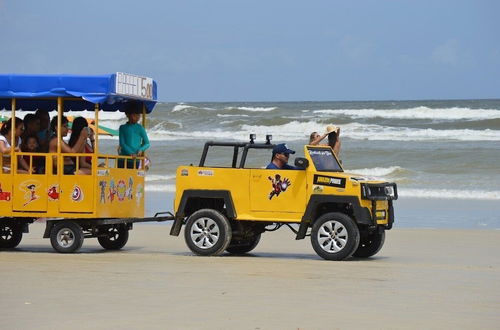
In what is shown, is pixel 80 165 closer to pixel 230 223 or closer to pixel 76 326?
pixel 230 223

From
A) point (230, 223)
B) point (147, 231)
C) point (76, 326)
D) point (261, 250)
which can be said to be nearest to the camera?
point (76, 326)

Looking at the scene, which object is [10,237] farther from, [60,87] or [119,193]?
[60,87]

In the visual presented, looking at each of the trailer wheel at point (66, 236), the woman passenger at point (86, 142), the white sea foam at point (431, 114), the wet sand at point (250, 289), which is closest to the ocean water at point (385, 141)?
the white sea foam at point (431, 114)

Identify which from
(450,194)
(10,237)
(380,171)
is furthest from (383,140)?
(10,237)

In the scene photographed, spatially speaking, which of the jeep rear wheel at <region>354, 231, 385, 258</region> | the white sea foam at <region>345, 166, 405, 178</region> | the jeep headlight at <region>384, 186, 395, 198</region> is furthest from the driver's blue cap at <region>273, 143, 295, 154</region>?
the white sea foam at <region>345, 166, 405, 178</region>

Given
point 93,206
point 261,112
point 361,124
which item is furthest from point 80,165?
point 261,112

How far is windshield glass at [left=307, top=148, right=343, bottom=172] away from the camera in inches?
493

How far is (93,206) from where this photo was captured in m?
13.0

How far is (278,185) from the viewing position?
495 inches

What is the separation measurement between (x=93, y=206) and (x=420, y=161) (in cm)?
2187

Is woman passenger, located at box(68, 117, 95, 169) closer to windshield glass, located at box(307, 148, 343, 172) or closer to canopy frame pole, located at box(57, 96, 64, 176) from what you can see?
canopy frame pole, located at box(57, 96, 64, 176)

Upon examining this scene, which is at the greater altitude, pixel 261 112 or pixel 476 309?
pixel 261 112

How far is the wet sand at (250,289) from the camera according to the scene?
8133 mm

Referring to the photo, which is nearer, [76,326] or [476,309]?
[76,326]
